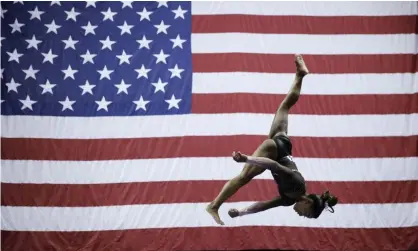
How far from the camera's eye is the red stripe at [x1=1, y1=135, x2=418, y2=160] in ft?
21.5

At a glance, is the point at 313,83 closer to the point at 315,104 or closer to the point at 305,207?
the point at 315,104

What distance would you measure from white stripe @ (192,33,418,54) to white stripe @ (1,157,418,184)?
1.47 m

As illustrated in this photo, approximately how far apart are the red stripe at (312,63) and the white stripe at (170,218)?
1.78 meters

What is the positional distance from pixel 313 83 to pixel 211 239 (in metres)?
2.44

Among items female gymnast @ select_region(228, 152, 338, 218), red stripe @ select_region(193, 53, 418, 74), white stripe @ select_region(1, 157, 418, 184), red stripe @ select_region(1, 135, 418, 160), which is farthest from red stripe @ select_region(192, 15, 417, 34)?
female gymnast @ select_region(228, 152, 338, 218)

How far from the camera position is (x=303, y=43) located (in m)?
6.87

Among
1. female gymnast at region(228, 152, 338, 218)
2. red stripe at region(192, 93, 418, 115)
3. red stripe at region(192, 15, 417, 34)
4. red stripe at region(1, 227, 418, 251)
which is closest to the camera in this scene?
female gymnast at region(228, 152, 338, 218)

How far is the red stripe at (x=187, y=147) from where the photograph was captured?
21.5 feet

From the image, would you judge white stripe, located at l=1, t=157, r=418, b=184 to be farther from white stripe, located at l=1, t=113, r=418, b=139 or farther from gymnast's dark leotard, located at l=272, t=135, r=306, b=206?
gymnast's dark leotard, located at l=272, t=135, r=306, b=206

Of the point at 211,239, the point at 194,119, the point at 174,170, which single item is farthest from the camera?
the point at 194,119

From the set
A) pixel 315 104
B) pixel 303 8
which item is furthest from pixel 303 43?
pixel 315 104

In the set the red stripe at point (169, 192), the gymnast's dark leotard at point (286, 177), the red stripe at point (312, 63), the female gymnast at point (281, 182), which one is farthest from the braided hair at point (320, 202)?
the red stripe at point (312, 63)

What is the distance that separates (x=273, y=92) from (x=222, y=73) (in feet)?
2.35

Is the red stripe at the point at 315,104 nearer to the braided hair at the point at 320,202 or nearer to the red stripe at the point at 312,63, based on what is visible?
the red stripe at the point at 312,63
